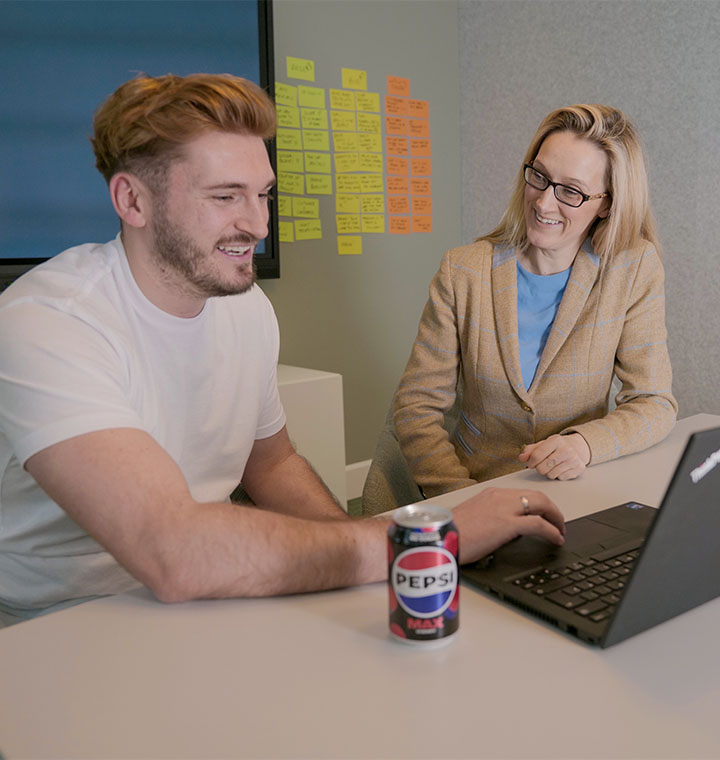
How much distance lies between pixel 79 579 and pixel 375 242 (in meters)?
2.59

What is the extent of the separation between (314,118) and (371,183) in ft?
1.33

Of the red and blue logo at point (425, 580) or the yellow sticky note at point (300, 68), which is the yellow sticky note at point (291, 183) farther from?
the red and blue logo at point (425, 580)

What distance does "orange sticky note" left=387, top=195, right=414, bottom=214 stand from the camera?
3.58 metres

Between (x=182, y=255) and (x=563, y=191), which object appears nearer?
(x=182, y=255)

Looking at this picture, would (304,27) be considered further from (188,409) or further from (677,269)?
(188,409)

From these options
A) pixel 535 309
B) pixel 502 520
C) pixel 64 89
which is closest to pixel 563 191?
pixel 535 309

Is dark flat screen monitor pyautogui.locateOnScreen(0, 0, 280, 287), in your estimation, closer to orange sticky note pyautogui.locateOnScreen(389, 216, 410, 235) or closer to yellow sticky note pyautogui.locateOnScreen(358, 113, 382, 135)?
yellow sticky note pyautogui.locateOnScreen(358, 113, 382, 135)

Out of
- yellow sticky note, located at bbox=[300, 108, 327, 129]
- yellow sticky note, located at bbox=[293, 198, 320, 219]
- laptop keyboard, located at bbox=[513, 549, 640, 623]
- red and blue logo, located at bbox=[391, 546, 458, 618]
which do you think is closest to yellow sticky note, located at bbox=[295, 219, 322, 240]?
yellow sticky note, located at bbox=[293, 198, 320, 219]

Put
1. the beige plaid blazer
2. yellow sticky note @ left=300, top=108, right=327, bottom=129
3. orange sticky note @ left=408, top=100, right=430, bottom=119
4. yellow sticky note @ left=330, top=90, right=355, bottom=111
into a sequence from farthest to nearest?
orange sticky note @ left=408, top=100, right=430, bottom=119
yellow sticky note @ left=330, top=90, right=355, bottom=111
yellow sticky note @ left=300, top=108, right=327, bottom=129
the beige plaid blazer

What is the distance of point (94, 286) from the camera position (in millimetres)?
1153

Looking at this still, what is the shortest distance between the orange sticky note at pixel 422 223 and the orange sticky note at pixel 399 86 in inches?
21.8

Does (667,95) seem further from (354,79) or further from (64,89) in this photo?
(64,89)

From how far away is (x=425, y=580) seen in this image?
754 millimetres

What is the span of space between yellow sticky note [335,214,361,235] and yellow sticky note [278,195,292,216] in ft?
0.87
